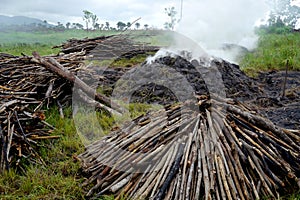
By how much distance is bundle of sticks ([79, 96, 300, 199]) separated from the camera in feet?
8.70

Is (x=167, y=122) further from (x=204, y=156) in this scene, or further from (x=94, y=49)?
(x=94, y=49)

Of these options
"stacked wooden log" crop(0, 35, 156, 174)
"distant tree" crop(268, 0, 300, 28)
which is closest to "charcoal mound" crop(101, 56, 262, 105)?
"stacked wooden log" crop(0, 35, 156, 174)

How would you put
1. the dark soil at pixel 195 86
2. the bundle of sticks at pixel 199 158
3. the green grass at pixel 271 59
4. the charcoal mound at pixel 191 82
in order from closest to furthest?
the bundle of sticks at pixel 199 158 → the dark soil at pixel 195 86 → the charcoal mound at pixel 191 82 → the green grass at pixel 271 59

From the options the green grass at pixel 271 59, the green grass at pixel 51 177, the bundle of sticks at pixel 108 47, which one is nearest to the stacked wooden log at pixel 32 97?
the green grass at pixel 51 177

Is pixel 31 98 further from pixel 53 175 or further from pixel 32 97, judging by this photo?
pixel 53 175

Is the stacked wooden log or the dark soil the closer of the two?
the stacked wooden log

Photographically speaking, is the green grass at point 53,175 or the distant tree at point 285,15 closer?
the green grass at point 53,175

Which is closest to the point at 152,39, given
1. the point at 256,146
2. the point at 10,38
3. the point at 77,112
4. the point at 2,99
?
the point at 10,38

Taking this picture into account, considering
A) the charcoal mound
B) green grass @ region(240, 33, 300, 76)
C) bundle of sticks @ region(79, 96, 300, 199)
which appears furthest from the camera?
green grass @ region(240, 33, 300, 76)

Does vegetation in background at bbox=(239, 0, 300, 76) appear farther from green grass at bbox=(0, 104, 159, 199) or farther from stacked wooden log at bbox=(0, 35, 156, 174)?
green grass at bbox=(0, 104, 159, 199)

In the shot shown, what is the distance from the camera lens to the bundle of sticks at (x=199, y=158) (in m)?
2.65

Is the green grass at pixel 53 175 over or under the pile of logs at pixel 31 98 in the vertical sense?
under

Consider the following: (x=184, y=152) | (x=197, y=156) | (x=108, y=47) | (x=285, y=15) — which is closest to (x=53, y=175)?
(x=184, y=152)

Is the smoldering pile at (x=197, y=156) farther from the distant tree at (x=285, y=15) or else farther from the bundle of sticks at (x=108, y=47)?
the distant tree at (x=285, y=15)
